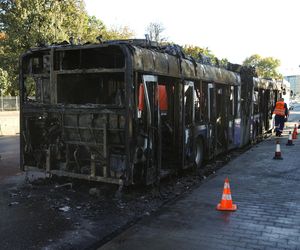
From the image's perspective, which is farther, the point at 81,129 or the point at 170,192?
the point at 170,192

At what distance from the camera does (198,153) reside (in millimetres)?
10664

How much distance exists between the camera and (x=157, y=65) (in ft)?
25.7

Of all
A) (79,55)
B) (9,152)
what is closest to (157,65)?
(79,55)

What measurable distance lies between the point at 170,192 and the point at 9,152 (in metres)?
7.69

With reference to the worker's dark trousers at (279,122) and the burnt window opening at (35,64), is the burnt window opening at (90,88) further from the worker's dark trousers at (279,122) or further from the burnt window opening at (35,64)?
the worker's dark trousers at (279,122)

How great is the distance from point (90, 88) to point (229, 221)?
4.13 m

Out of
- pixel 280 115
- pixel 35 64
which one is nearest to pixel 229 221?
pixel 35 64

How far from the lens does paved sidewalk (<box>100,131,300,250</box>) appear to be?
5.29 metres

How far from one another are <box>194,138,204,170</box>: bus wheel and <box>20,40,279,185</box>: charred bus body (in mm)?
290

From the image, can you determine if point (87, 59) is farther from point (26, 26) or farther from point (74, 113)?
point (26, 26)

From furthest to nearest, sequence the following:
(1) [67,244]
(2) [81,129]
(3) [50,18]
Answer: (3) [50,18]
(2) [81,129]
(1) [67,244]

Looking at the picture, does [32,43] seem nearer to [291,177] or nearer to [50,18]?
[50,18]

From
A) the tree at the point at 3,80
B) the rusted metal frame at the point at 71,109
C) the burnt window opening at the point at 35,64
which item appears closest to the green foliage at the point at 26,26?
the tree at the point at 3,80

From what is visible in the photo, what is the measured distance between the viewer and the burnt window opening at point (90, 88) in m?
8.26
